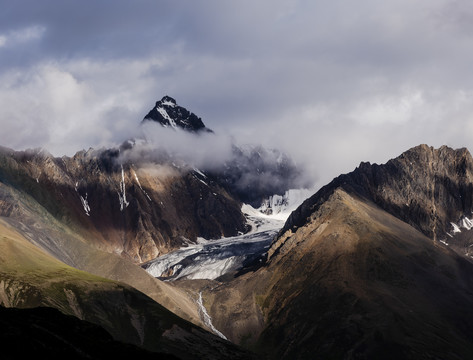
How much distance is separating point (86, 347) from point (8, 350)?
861 inches

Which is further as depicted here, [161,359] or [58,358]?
[161,359]

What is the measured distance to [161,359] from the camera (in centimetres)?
11206

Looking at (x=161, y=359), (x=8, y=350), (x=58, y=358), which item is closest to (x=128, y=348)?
(x=161, y=359)

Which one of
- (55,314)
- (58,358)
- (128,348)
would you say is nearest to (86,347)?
(128,348)

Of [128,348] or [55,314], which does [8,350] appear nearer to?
[128,348]

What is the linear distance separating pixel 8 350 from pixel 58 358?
8.36 metres

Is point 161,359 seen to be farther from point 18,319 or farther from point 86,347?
point 18,319

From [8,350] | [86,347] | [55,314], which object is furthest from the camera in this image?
[55,314]

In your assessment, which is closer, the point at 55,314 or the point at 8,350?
the point at 8,350

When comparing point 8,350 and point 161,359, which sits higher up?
point 161,359

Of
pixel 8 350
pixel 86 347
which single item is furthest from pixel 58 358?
pixel 86 347

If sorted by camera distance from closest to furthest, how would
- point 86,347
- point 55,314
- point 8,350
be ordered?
point 8,350
point 86,347
point 55,314

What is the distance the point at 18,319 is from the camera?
112625 millimetres

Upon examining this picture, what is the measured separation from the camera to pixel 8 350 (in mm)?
91875
